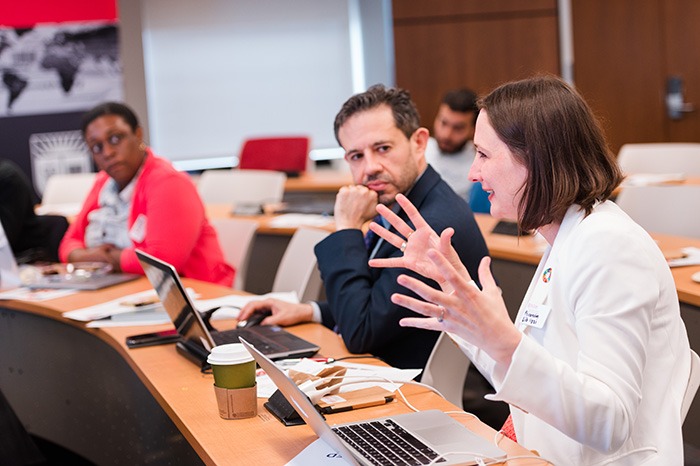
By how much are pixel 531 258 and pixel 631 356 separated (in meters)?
2.25

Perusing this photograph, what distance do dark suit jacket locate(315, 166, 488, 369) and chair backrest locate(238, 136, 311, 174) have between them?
4582 mm

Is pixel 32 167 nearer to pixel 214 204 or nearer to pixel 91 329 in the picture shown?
pixel 214 204

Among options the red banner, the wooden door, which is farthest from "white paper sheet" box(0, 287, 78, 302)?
the wooden door

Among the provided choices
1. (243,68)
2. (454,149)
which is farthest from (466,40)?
(454,149)

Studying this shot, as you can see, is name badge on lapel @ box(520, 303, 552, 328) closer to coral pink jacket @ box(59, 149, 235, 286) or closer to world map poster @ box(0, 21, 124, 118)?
coral pink jacket @ box(59, 149, 235, 286)

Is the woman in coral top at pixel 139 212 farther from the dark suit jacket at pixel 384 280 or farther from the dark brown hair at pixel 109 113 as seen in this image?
the dark suit jacket at pixel 384 280

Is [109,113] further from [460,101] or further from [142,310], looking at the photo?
[460,101]

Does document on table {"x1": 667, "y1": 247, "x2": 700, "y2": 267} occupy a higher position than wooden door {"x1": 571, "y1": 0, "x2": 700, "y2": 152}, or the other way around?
wooden door {"x1": 571, "y1": 0, "x2": 700, "y2": 152}

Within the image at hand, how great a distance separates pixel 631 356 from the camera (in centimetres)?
143

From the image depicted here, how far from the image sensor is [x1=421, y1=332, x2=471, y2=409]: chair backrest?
2338 millimetres

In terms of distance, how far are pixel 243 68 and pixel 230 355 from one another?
687 cm

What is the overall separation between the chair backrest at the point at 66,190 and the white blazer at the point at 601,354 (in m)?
5.36

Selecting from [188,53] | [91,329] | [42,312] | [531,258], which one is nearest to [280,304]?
[91,329]

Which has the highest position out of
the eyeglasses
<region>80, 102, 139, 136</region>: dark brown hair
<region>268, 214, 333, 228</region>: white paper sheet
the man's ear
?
<region>80, 102, 139, 136</region>: dark brown hair
